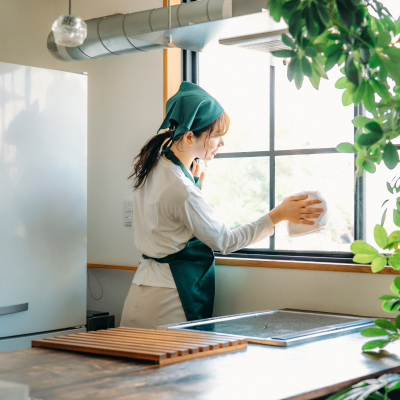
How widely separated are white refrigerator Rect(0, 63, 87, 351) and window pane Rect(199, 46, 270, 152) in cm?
63

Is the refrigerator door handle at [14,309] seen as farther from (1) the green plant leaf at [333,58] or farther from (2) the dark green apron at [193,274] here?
(1) the green plant leaf at [333,58]

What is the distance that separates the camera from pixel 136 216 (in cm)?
268

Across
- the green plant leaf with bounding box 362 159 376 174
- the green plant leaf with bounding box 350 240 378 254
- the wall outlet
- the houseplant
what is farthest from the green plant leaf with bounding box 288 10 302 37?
the wall outlet

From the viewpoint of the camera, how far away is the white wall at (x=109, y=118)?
3201mm

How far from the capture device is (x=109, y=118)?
11.1ft

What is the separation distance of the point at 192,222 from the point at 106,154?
108cm

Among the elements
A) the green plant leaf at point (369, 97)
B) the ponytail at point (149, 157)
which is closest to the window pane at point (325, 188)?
the ponytail at point (149, 157)

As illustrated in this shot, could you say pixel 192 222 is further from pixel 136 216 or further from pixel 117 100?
pixel 117 100

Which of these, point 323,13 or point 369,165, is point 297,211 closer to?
→ point 369,165

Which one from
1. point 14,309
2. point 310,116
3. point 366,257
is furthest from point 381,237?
point 14,309

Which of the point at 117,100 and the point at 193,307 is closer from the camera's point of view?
the point at 193,307

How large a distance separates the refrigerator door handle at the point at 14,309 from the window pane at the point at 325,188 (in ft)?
3.62

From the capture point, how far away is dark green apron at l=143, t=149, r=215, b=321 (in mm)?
2570

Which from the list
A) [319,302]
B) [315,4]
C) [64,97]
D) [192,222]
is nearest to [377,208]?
[319,302]
